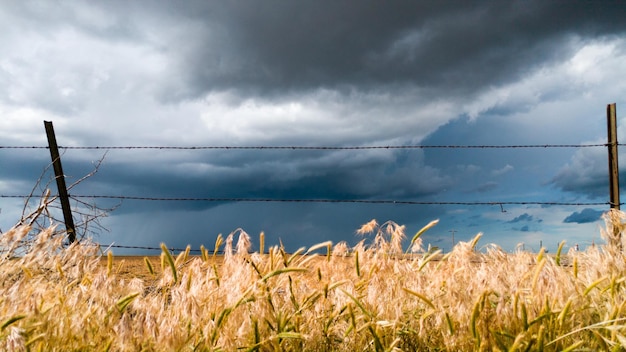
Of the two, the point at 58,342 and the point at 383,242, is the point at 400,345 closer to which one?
the point at 383,242

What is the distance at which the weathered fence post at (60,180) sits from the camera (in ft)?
17.1

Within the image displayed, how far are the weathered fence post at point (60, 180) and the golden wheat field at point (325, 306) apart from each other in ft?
8.99

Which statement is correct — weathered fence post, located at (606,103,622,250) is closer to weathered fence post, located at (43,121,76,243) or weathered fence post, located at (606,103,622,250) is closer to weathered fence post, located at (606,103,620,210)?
weathered fence post, located at (606,103,620,210)

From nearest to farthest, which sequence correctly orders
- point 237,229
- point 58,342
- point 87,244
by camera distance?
point 58,342 → point 237,229 → point 87,244

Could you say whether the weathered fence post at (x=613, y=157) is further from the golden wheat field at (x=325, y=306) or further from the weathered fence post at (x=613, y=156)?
the golden wheat field at (x=325, y=306)

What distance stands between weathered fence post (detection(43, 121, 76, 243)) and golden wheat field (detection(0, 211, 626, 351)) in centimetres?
274

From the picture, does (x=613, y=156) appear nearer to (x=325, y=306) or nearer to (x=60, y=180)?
(x=325, y=306)

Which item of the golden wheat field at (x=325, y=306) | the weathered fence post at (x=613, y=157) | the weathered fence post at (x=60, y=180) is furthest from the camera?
the weathered fence post at (x=60, y=180)

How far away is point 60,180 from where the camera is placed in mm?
5363

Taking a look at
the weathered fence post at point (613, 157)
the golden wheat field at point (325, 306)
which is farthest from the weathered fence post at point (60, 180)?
the weathered fence post at point (613, 157)

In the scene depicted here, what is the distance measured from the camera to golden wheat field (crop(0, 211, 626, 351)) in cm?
196

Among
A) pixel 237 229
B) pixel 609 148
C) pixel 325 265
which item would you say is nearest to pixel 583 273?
pixel 325 265

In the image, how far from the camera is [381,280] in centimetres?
251

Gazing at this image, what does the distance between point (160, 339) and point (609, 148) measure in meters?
4.89
